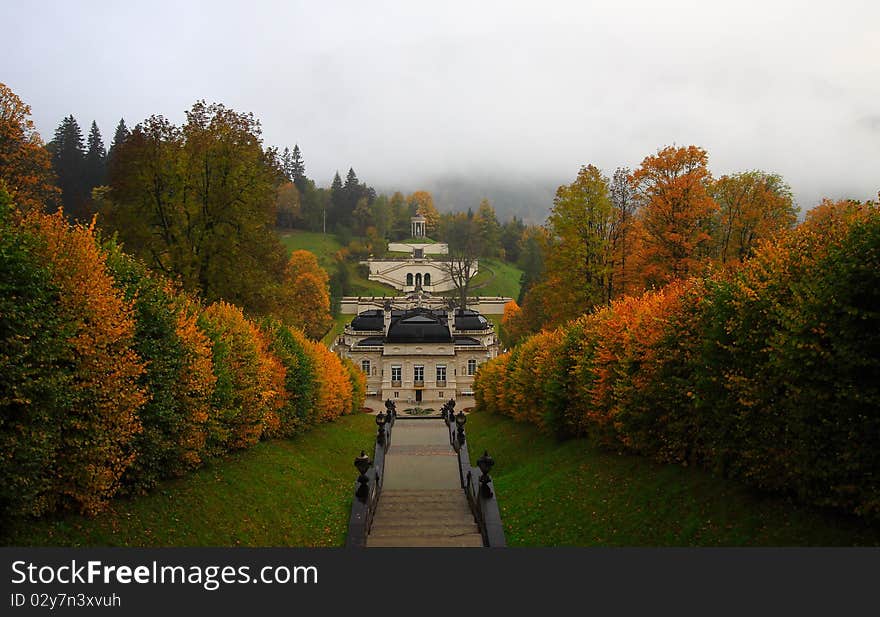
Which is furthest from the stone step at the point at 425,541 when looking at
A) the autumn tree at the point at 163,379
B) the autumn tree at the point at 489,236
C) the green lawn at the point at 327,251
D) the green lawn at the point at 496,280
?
the autumn tree at the point at 489,236

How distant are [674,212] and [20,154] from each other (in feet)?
94.6

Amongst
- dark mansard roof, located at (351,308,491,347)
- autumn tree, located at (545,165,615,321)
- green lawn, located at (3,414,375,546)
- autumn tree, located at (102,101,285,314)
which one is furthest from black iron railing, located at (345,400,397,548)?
dark mansard roof, located at (351,308,491,347)

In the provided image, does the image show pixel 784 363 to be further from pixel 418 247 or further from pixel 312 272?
pixel 418 247

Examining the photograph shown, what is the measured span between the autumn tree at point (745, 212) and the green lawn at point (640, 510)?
16.7 metres

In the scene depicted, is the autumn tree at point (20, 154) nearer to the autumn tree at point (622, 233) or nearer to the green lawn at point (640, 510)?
the green lawn at point (640, 510)

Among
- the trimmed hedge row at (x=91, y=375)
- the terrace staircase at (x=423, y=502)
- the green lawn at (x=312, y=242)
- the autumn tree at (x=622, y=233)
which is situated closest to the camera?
the trimmed hedge row at (x=91, y=375)

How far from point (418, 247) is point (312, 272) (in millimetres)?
73848

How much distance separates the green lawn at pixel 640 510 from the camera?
11.4 meters

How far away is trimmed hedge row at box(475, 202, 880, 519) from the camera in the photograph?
402 inches

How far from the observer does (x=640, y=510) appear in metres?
15.4

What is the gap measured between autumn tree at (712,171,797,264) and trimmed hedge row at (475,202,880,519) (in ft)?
50.7

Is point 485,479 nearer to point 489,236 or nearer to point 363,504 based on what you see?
point 363,504

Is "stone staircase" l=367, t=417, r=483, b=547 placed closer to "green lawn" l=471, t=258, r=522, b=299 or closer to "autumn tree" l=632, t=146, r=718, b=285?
"autumn tree" l=632, t=146, r=718, b=285

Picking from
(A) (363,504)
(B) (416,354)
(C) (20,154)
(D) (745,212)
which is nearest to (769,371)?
(A) (363,504)
